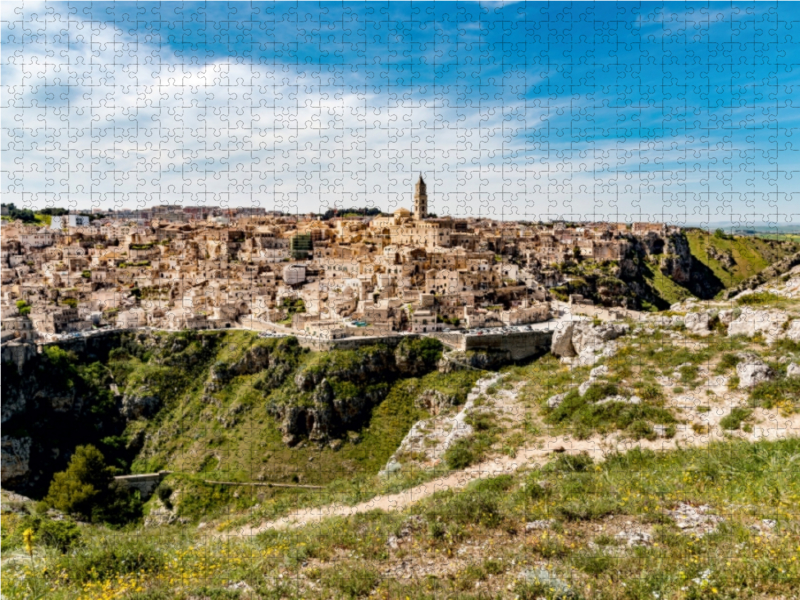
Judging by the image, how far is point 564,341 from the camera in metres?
20.8

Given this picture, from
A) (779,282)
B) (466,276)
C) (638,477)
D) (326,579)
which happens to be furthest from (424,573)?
(466,276)

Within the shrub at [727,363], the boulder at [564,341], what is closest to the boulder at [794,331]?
the shrub at [727,363]

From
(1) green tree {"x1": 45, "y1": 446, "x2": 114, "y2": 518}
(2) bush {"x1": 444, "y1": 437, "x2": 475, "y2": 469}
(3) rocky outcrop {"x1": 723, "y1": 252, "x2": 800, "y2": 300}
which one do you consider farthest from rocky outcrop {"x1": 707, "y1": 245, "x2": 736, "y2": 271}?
(1) green tree {"x1": 45, "y1": 446, "x2": 114, "y2": 518}

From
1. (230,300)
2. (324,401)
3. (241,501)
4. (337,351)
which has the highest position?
(230,300)

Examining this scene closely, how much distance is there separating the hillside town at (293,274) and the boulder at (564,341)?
339 centimetres

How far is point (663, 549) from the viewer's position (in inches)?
172

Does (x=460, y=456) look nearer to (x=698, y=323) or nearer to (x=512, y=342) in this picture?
(x=698, y=323)

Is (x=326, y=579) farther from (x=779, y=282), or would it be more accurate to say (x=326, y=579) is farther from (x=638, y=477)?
(x=779, y=282)

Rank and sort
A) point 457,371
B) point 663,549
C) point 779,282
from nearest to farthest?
1. point 663,549
2. point 779,282
3. point 457,371

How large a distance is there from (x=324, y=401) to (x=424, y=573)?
626 inches

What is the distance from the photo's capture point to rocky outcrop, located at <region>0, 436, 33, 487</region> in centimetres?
1934

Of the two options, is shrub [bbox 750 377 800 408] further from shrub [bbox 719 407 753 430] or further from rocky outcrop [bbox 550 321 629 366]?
rocky outcrop [bbox 550 321 629 366]

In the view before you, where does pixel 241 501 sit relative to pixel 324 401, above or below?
below

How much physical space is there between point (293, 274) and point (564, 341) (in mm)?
18476
